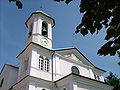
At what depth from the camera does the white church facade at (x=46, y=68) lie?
49.4 feet

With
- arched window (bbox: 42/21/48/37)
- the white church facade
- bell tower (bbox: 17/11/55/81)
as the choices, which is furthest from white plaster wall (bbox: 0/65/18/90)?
arched window (bbox: 42/21/48/37)

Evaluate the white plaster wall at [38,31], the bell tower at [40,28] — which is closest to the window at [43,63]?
the bell tower at [40,28]

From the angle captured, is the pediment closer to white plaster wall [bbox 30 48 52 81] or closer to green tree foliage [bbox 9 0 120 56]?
white plaster wall [bbox 30 48 52 81]

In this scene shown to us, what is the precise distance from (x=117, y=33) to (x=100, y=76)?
61.7 feet

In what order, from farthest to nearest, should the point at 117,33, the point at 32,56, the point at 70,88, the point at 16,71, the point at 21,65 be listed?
the point at 16,71 → the point at 21,65 → the point at 32,56 → the point at 70,88 → the point at 117,33

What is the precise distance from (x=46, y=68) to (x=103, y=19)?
14.3m

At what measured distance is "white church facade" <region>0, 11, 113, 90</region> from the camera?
49.4ft

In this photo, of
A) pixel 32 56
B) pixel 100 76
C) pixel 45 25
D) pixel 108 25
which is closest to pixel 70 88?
pixel 32 56

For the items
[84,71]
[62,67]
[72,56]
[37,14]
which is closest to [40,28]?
[37,14]

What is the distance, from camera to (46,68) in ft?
55.3

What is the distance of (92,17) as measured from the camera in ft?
9.94

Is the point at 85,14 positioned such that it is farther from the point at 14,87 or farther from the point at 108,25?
the point at 14,87

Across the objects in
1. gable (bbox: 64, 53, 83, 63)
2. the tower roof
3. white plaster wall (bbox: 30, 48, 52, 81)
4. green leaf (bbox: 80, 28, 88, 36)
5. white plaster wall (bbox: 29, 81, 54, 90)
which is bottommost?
green leaf (bbox: 80, 28, 88, 36)

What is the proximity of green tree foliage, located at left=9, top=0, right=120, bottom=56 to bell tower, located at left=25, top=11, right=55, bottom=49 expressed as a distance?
15710 millimetres
